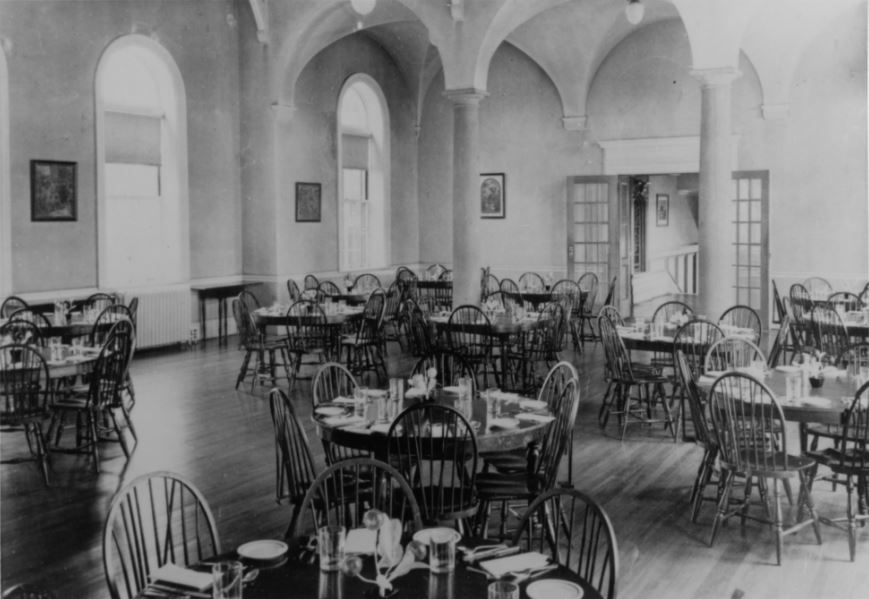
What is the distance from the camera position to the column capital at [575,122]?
1496 cm

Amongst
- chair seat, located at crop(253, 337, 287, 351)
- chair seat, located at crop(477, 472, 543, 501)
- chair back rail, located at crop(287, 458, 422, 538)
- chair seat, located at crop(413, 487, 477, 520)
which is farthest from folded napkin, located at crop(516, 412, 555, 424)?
chair seat, located at crop(253, 337, 287, 351)

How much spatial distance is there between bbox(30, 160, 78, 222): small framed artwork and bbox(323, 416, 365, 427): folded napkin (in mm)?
6987

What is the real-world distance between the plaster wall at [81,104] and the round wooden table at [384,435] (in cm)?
699

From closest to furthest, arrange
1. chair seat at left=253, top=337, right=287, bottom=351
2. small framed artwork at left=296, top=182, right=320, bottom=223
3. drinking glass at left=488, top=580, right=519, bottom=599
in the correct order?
drinking glass at left=488, top=580, right=519, bottom=599, chair seat at left=253, top=337, right=287, bottom=351, small framed artwork at left=296, top=182, right=320, bottom=223

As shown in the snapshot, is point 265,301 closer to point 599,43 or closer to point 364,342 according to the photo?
point 364,342

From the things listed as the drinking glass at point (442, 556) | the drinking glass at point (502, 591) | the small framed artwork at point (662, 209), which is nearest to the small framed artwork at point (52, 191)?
the drinking glass at point (442, 556)

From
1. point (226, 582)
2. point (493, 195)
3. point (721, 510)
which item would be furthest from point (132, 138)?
point (226, 582)

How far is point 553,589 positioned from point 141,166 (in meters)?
10.9

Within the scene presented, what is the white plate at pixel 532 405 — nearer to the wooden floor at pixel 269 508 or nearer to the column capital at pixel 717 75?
the wooden floor at pixel 269 508

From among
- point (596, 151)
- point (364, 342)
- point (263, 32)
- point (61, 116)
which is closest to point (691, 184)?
point (596, 151)

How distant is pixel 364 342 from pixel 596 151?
7.11 metres

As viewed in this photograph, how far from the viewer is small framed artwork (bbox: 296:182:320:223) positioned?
14.0m

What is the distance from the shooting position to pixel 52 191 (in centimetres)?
1044

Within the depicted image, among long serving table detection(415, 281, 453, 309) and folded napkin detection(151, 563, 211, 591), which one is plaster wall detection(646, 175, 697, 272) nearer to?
long serving table detection(415, 281, 453, 309)
